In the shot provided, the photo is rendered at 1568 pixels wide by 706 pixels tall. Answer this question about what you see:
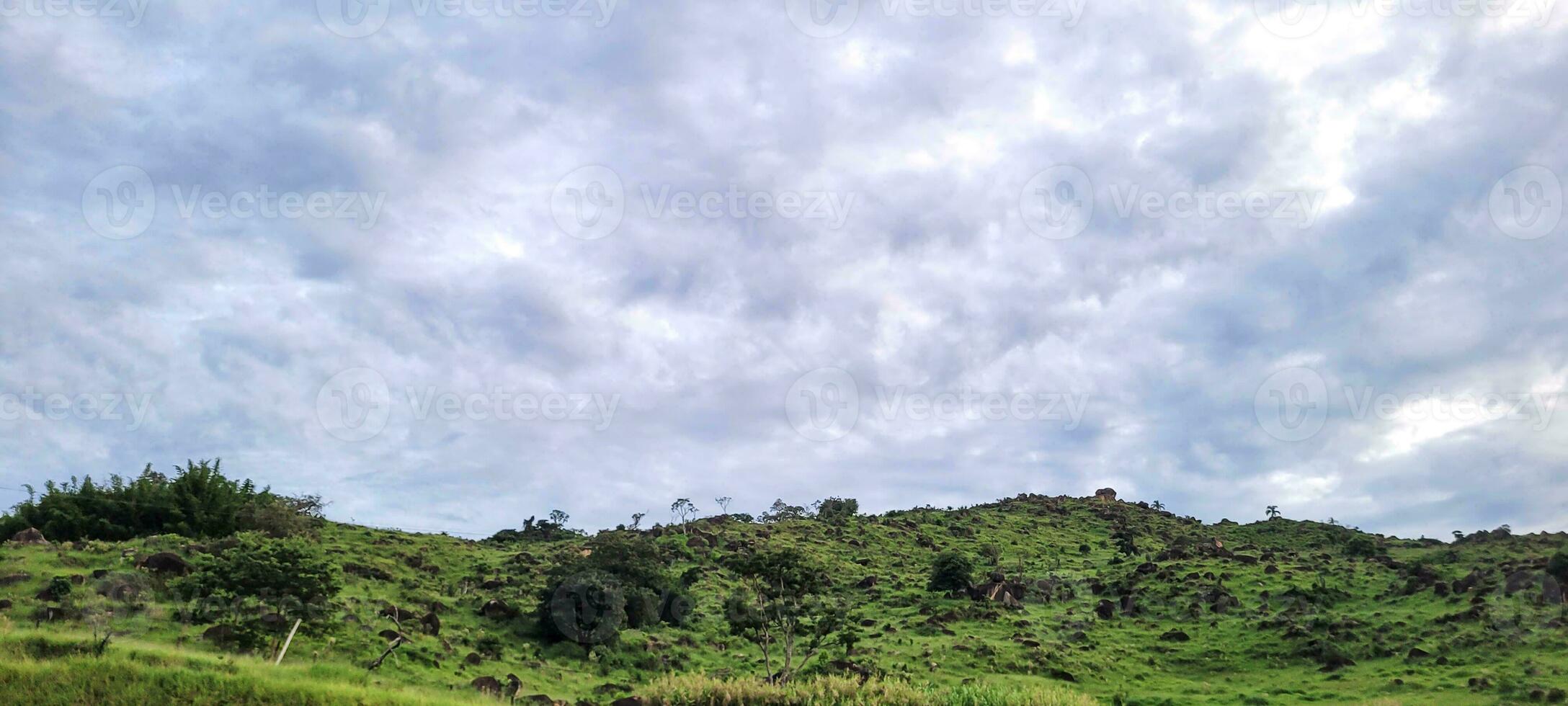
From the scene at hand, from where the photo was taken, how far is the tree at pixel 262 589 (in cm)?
3803

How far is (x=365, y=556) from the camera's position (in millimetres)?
63844

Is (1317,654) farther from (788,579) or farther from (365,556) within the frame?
(365,556)

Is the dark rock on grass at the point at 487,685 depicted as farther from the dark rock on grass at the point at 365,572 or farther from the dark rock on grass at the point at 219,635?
the dark rock on grass at the point at 365,572

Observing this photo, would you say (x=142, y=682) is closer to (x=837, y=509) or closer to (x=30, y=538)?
(x=30, y=538)

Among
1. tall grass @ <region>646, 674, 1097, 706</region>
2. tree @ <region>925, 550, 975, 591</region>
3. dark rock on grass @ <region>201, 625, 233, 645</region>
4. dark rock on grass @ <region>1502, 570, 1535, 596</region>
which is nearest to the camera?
tall grass @ <region>646, 674, 1097, 706</region>

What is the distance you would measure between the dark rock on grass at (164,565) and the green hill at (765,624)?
13 cm

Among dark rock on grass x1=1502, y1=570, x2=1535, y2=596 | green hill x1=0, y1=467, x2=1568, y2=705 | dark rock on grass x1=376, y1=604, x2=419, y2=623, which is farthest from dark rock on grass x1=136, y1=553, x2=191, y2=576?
dark rock on grass x1=1502, y1=570, x2=1535, y2=596

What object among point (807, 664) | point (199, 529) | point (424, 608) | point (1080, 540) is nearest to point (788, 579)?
point (807, 664)

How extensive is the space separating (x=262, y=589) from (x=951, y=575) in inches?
2085

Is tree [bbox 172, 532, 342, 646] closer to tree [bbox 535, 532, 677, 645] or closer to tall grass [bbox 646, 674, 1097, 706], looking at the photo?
tree [bbox 535, 532, 677, 645]

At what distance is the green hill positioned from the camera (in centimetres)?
2588

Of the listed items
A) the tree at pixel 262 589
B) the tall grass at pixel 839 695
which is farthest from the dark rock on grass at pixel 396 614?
the tall grass at pixel 839 695

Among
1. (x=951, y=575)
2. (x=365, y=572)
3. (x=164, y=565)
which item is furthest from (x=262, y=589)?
(x=951, y=575)

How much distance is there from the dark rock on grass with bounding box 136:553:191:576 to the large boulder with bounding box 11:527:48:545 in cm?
868
